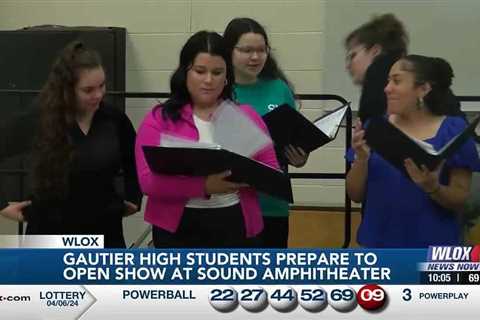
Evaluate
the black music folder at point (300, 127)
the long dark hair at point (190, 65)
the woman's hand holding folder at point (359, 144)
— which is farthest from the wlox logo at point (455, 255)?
the long dark hair at point (190, 65)

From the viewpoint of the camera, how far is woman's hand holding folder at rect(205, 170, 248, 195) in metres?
1.94

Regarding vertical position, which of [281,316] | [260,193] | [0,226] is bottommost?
[281,316]

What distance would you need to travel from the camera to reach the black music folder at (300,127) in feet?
6.31

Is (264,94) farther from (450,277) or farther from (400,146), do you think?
(450,277)

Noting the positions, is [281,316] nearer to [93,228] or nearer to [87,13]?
[93,228]

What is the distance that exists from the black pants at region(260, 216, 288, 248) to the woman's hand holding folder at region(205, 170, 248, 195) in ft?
0.44

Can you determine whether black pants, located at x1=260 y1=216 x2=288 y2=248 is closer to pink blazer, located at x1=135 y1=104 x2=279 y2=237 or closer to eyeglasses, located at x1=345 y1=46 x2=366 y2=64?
pink blazer, located at x1=135 y1=104 x2=279 y2=237

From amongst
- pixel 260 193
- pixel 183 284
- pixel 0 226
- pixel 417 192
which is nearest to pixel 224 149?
pixel 260 193

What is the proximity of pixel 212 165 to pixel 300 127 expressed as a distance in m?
0.27

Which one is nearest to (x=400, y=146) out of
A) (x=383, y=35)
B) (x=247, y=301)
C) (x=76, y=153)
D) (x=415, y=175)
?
(x=415, y=175)

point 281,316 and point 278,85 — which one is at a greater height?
point 278,85

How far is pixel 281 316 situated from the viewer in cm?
202

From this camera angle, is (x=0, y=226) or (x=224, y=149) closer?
(x=224, y=149)

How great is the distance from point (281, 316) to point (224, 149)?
54 cm
